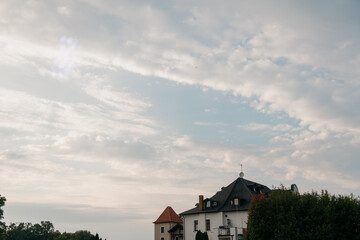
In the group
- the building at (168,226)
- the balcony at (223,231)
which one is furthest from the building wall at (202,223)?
the building at (168,226)

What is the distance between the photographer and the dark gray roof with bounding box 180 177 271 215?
60338 mm

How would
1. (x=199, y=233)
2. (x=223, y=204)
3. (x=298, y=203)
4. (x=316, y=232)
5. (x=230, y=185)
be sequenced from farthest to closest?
(x=230, y=185), (x=223, y=204), (x=199, y=233), (x=298, y=203), (x=316, y=232)

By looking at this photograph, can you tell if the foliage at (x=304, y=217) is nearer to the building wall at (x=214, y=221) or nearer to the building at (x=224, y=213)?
the building at (x=224, y=213)

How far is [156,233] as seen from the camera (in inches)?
3098

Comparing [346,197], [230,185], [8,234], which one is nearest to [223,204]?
[230,185]

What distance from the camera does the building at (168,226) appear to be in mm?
74875

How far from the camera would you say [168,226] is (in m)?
77.8

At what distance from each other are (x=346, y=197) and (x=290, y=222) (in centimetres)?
798

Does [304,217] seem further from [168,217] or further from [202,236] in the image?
[168,217]

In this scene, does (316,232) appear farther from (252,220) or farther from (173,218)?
(173,218)

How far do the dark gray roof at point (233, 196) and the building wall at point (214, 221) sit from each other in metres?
0.81

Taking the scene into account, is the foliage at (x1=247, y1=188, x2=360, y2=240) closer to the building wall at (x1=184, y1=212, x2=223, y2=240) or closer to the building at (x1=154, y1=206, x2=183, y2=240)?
the building wall at (x1=184, y1=212, x2=223, y2=240)

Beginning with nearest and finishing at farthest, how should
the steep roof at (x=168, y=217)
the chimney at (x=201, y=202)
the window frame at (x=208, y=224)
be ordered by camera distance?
the window frame at (x=208, y=224)
the chimney at (x=201, y=202)
the steep roof at (x=168, y=217)

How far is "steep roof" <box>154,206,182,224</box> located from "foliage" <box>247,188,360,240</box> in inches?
1535
